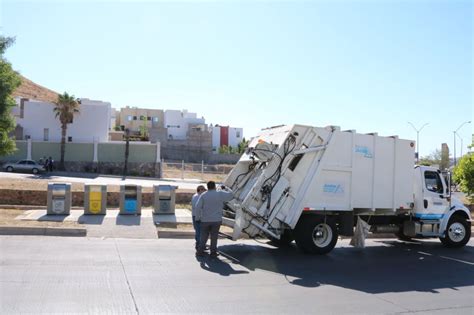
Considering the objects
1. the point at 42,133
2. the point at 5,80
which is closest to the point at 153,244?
the point at 5,80

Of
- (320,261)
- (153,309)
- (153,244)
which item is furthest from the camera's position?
(153,244)

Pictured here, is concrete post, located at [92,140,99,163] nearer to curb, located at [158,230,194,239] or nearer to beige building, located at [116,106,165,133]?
curb, located at [158,230,194,239]

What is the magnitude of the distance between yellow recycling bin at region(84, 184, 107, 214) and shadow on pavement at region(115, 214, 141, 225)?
2.27ft

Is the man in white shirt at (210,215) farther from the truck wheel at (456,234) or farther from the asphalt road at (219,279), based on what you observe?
the truck wheel at (456,234)

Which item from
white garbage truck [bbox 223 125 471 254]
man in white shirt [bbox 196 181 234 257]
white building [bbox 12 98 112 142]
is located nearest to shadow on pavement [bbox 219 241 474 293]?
white garbage truck [bbox 223 125 471 254]

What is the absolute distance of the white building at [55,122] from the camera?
49.4 metres

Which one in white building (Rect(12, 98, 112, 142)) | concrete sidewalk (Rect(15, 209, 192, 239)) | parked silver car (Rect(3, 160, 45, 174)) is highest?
white building (Rect(12, 98, 112, 142))

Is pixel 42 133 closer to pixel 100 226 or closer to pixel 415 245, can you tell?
pixel 100 226

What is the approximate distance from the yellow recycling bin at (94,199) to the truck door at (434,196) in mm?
9708

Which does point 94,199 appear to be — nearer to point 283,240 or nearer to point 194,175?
point 283,240

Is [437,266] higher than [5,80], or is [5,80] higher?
[5,80]

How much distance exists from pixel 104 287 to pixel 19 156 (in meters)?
42.8

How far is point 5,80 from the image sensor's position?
18547 mm

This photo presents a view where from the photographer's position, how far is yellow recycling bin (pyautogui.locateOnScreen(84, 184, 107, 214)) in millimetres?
15828
